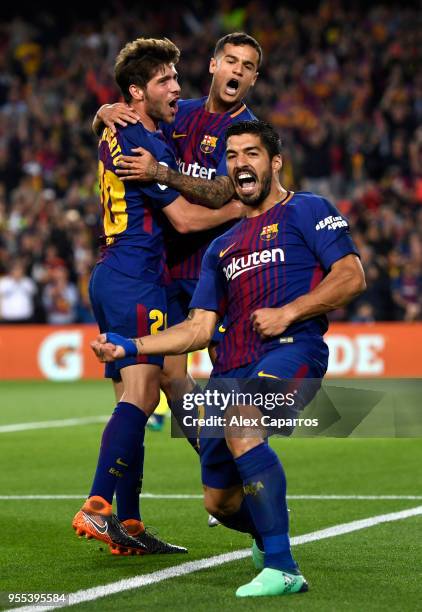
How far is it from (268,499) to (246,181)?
55.8 inches

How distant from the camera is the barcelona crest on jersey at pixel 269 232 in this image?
5684 mm

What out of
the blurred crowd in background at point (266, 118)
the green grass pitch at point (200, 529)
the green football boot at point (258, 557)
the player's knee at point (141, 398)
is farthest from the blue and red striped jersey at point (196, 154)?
the blurred crowd in background at point (266, 118)

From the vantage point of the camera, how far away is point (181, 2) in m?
28.0

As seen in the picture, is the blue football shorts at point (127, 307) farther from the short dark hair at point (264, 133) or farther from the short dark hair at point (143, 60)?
the short dark hair at point (264, 133)

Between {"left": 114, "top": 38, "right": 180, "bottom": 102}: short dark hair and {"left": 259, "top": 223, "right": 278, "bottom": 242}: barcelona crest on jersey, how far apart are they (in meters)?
1.35

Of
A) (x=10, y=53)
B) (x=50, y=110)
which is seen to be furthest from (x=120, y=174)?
(x=10, y=53)

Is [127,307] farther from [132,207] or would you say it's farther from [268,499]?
[268,499]

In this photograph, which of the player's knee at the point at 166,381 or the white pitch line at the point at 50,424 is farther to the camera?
the white pitch line at the point at 50,424

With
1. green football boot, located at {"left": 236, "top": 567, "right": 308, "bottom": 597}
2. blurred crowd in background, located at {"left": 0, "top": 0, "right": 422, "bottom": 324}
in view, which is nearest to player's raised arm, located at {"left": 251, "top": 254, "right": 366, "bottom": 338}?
green football boot, located at {"left": 236, "top": 567, "right": 308, "bottom": 597}

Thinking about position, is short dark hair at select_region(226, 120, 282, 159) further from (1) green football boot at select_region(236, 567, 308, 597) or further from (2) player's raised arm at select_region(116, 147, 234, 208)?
(1) green football boot at select_region(236, 567, 308, 597)

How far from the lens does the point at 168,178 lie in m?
6.47

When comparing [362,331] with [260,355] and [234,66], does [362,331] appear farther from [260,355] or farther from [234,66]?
[260,355]

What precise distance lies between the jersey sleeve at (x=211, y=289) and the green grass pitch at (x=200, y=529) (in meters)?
1.20

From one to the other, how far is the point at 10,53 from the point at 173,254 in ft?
70.3
